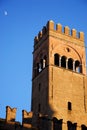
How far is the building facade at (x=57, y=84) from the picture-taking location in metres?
26.0

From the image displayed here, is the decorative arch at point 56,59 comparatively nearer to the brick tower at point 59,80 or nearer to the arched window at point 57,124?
the brick tower at point 59,80

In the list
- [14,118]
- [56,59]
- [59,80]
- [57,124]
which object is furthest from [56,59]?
[14,118]

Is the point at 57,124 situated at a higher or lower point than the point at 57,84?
lower

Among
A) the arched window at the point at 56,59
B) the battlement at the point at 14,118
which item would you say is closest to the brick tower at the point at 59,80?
the arched window at the point at 56,59

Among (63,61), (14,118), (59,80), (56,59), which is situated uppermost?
(56,59)

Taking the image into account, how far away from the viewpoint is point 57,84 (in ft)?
94.1

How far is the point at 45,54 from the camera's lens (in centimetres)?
3080

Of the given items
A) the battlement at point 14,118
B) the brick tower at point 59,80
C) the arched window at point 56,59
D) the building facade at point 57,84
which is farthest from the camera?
the arched window at point 56,59

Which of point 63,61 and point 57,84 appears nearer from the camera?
point 57,84

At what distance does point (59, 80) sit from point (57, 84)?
17.0 inches

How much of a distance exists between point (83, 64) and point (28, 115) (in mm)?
7895

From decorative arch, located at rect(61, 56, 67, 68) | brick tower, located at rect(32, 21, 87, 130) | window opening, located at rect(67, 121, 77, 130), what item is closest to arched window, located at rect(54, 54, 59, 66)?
brick tower, located at rect(32, 21, 87, 130)

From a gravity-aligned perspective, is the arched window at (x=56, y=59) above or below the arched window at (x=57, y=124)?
above

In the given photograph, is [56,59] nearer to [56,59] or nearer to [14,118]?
[56,59]
